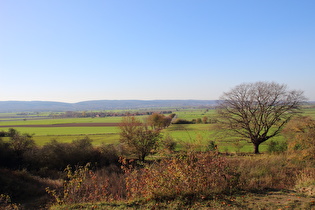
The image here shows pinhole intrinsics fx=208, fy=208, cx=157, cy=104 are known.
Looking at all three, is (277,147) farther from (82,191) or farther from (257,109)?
(82,191)

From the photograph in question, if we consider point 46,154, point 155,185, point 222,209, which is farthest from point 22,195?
point 222,209

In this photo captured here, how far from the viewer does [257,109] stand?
28.0m

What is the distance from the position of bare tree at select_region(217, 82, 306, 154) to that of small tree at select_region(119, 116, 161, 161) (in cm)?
1032

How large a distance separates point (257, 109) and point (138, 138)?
16374mm

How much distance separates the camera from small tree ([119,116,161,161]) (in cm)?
2669

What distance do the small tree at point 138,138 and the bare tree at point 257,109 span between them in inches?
406

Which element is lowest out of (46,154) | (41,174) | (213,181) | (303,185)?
(41,174)

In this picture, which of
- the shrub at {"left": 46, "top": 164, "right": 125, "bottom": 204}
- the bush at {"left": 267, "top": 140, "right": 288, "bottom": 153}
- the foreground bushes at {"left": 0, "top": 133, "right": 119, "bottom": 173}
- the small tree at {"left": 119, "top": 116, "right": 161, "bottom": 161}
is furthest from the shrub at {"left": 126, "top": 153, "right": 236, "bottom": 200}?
the bush at {"left": 267, "top": 140, "right": 288, "bottom": 153}

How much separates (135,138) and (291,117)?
2082 centimetres

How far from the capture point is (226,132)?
29.0m

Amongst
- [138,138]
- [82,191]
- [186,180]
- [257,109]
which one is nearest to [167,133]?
[138,138]

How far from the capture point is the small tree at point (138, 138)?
26.7 metres

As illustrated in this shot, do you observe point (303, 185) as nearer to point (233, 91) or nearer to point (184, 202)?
point (184, 202)

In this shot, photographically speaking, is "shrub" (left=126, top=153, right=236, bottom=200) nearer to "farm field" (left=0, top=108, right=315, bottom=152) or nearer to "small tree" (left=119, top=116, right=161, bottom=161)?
"farm field" (left=0, top=108, right=315, bottom=152)
